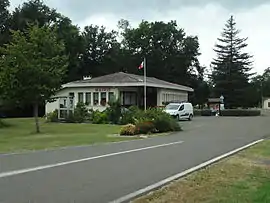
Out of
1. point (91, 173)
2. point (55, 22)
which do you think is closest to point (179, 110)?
point (55, 22)

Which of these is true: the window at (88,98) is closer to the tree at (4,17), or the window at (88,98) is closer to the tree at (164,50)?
the tree at (4,17)

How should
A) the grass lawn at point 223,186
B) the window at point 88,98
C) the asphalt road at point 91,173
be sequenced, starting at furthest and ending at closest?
the window at point 88,98 < the asphalt road at point 91,173 < the grass lawn at point 223,186

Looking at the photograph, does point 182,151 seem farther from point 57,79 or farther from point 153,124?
point 57,79

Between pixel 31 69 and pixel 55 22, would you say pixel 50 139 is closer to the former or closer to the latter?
pixel 31 69

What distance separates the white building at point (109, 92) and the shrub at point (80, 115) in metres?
2.66

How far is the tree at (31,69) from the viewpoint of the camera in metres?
30.0

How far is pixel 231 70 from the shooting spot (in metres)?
87.6

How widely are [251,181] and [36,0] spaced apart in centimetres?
6462

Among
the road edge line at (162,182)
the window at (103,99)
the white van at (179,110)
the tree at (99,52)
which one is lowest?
the road edge line at (162,182)

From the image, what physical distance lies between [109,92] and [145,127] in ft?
80.2

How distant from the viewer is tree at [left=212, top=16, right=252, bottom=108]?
281 feet

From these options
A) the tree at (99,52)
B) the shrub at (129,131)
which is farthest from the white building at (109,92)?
the tree at (99,52)

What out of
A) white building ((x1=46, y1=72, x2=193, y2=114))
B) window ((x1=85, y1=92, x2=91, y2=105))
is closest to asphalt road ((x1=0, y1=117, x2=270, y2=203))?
white building ((x1=46, y1=72, x2=193, y2=114))

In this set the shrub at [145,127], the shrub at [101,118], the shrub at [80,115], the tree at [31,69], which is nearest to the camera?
the shrub at [145,127]
